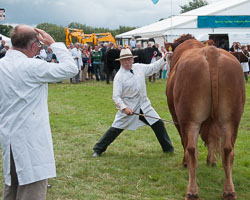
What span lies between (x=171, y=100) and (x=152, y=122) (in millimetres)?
962

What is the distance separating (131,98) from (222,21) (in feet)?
73.9

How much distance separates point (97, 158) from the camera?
6605 mm

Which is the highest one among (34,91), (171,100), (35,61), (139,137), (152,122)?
(35,61)

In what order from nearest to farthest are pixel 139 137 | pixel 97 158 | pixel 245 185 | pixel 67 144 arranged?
pixel 245 185, pixel 97 158, pixel 67 144, pixel 139 137

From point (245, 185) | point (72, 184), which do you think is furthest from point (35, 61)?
point (245, 185)

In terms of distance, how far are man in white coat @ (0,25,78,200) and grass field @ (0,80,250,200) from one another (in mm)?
1850

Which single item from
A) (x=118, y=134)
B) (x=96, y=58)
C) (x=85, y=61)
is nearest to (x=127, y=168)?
(x=118, y=134)

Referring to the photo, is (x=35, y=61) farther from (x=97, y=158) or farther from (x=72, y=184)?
(x=97, y=158)

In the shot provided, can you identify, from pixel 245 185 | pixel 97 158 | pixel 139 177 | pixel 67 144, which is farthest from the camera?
pixel 67 144

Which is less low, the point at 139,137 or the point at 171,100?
the point at 171,100

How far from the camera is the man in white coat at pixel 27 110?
3002mm

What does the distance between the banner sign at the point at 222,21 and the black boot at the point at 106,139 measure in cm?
2166

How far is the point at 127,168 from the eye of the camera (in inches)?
239

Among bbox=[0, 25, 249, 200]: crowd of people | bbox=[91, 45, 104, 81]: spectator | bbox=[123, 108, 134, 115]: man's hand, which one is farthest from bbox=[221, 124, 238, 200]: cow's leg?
bbox=[91, 45, 104, 81]: spectator
